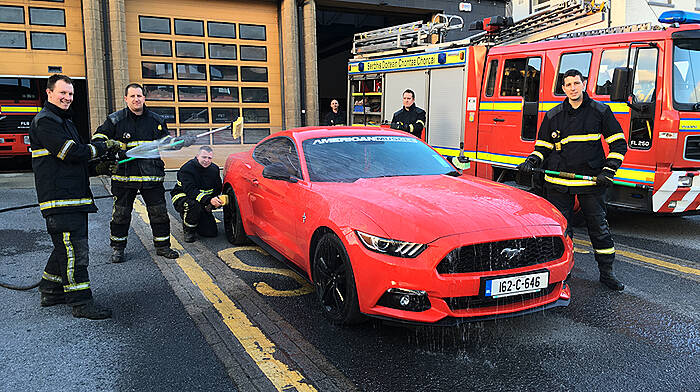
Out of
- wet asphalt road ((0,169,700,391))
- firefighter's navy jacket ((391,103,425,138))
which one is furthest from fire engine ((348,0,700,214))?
wet asphalt road ((0,169,700,391))

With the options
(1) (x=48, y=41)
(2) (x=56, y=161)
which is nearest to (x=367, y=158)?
(2) (x=56, y=161)

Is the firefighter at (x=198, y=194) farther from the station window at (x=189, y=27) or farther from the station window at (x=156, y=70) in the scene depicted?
the station window at (x=189, y=27)

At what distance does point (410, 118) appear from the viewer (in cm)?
898

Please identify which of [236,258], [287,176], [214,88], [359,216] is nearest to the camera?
[359,216]

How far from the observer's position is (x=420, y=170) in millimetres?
4590

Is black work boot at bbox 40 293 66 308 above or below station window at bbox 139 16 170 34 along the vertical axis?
below

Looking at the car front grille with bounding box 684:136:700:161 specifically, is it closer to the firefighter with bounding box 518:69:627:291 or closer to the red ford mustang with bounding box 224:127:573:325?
the firefighter with bounding box 518:69:627:291

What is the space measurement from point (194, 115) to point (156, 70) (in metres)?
1.50

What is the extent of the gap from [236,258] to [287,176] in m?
1.51

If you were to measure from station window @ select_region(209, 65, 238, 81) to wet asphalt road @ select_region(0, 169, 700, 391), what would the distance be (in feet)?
35.1

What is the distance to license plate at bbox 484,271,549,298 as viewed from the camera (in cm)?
319

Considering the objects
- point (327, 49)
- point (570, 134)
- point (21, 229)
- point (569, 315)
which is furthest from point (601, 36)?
point (327, 49)

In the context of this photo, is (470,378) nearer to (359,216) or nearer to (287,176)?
(359,216)

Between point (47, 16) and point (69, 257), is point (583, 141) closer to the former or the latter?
point (69, 257)
